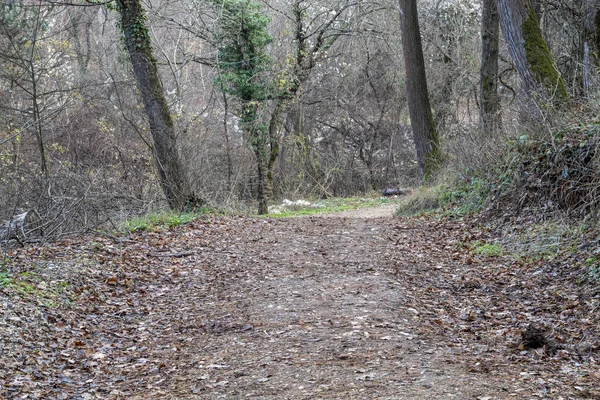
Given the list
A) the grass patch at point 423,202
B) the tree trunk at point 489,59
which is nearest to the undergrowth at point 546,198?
the grass patch at point 423,202

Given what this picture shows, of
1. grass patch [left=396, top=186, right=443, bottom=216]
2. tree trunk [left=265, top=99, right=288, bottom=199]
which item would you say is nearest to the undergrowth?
grass patch [left=396, top=186, right=443, bottom=216]

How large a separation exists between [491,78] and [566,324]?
1079 cm

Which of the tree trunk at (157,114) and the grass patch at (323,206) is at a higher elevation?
the tree trunk at (157,114)

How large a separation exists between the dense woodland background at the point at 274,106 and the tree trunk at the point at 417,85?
11.6 inches

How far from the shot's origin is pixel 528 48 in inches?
473

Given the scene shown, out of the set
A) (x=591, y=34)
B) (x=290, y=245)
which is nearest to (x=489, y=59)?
(x=591, y=34)

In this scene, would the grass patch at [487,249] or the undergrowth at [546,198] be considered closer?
the undergrowth at [546,198]

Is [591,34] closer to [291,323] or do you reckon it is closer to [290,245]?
[290,245]

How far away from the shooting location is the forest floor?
5.19 meters

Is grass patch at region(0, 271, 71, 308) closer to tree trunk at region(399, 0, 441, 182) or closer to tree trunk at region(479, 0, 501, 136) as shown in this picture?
tree trunk at region(399, 0, 441, 182)

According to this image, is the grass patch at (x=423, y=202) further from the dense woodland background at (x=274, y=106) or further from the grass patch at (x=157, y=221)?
the grass patch at (x=157, y=221)

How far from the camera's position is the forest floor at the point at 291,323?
5.19 meters

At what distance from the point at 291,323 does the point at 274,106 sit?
1647 cm

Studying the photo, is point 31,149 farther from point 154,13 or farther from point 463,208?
point 463,208
